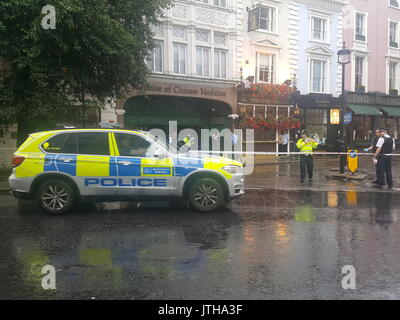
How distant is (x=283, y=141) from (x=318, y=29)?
8.55 metres

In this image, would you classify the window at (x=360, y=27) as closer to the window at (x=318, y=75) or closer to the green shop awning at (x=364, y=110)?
the window at (x=318, y=75)

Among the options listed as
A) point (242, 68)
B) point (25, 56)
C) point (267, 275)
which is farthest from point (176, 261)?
point (242, 68)

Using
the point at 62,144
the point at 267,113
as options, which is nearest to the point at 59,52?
the point at 62,144

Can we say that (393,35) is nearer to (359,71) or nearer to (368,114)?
(359,71)

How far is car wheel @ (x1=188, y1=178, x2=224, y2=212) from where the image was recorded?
799cm

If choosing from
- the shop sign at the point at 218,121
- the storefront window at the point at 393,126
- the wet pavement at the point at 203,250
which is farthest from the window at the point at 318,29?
the wet pavement at the point at 203,250

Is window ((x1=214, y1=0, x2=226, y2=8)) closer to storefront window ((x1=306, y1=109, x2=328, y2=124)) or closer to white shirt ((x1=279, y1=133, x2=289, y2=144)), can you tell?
white shirt ((x1=279, y1=133, x2=289, y2=144))

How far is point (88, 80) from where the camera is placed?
40.8ft

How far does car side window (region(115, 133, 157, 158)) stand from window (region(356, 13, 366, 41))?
24728mm

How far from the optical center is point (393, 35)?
1161 inches

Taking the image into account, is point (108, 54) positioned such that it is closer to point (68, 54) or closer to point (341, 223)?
point (68, 54)

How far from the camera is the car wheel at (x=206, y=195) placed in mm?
7988

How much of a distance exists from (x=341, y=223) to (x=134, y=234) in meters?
3.93

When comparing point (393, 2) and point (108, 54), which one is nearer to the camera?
point (108, 54)
